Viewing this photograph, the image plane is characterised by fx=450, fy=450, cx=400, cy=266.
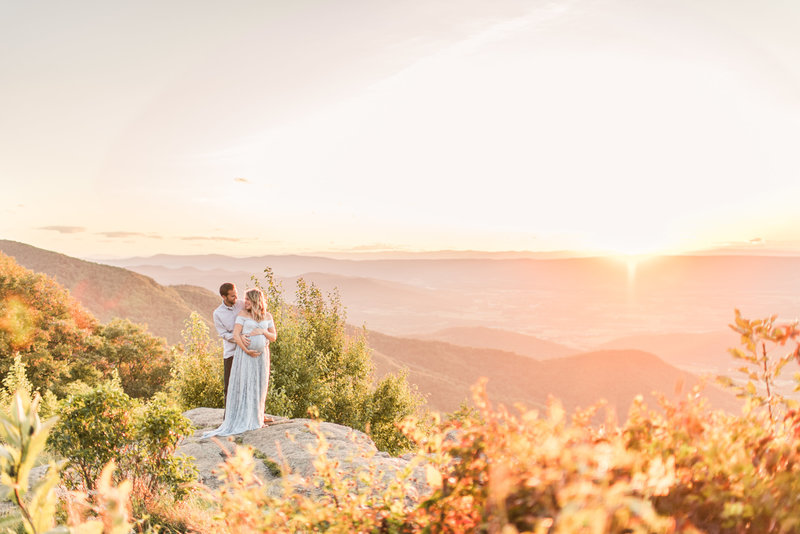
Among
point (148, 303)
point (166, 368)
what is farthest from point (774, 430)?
point (148, 303)

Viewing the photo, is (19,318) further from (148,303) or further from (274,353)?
(148,303)

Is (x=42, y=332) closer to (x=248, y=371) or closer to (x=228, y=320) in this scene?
(x=228, y=320)

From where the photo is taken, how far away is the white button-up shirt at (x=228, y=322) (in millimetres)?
10023

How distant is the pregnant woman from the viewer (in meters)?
9.67

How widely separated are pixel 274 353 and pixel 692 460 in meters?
15.6

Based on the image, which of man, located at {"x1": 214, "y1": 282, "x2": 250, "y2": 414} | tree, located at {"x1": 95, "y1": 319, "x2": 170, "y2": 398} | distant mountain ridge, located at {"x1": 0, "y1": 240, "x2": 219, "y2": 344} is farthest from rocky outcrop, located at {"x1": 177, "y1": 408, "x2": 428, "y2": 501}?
distant mountain ridge, located at {"x1": 0, "y1": 240, "x2": 219, "y2": 344}

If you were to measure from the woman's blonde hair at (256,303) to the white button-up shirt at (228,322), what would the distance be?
54 centimetres

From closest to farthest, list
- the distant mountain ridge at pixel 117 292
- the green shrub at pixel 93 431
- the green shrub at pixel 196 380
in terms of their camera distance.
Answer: the green shrub at pixel 93 431 < the green shrub at pixel 196 380 < the distant mountain ridge at pixel 117 292

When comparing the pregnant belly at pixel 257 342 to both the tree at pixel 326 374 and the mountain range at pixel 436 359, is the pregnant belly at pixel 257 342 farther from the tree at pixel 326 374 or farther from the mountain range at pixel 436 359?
the mountain range at pixel 436 359

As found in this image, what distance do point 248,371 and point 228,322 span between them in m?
1.18

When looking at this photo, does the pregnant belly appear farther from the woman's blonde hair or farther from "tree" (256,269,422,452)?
"tree" (256,269,422,452)

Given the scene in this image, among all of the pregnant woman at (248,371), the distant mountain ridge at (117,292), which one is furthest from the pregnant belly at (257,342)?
the distant mountain ridge at (117,292)

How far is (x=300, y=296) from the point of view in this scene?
21.8 metres

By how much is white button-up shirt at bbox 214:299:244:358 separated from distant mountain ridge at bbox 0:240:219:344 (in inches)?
4488
